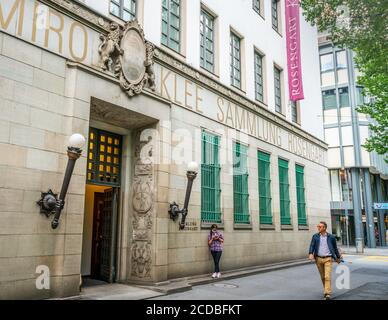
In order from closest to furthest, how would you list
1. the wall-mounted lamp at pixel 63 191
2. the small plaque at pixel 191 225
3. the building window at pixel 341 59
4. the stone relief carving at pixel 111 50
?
1. the wall-mounted lamp at pixel 63 191
2. the stone relief carving at pixel 111 50
3. the small plaque at pixel 191 225
4. the building window at pixel 341 59

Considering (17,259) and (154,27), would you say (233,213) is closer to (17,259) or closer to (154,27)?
(154,27)

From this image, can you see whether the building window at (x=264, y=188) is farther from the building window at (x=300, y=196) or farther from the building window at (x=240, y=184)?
the building window at (x=300, y=196)

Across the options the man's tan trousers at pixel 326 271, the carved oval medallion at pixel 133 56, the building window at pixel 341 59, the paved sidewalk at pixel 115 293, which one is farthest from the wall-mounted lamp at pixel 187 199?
the building window at pixel 341 59

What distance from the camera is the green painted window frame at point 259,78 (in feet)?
59.4

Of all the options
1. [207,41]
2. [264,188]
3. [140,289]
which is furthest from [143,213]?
[264,188]

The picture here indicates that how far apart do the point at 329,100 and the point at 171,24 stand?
1220 inches

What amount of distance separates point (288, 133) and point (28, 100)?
14.5m

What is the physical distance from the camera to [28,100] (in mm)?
8188

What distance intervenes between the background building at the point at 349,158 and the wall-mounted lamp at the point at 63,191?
32.9 metres

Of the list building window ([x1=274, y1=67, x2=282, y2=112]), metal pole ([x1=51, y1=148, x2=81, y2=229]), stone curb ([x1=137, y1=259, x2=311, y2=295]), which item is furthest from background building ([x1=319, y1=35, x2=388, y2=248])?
metal pole ([x1=51, y1=148, x2=81, y2=229])

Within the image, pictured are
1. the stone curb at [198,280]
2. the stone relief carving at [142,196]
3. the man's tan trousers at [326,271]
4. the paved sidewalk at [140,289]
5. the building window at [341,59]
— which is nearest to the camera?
the paved sidewalk at [140,289]

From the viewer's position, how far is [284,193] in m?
19.1

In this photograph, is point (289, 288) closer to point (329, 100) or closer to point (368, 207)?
point (368, 207)
